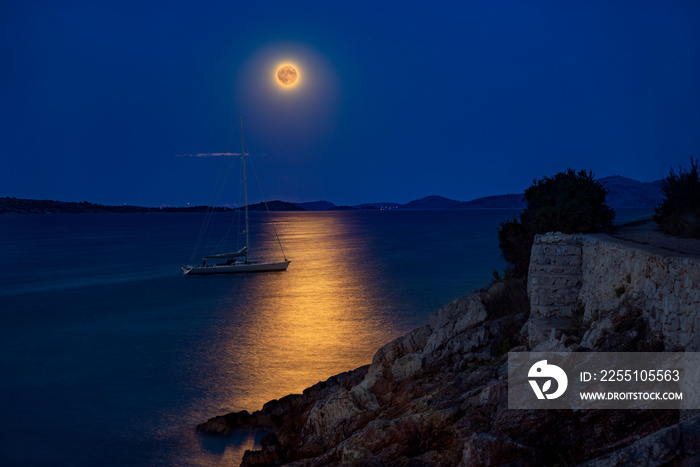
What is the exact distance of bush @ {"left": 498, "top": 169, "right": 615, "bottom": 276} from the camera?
15541mm

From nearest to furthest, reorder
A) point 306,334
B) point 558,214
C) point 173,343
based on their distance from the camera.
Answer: point 558,214
point 173,343
point 306,334

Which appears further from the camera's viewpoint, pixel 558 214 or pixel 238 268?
pixel 238 268

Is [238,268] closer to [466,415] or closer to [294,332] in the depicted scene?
[294,332]

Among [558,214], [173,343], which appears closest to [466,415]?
[558,214]

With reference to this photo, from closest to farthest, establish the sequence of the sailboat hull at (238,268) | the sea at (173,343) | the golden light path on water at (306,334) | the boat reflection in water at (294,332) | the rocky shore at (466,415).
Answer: the rocky shore at (466,415)
the sea at (173,343)
the boat reflection in water at (294,332)
the golden light path on water at (306,334)
the sailboat hull at (238,268)

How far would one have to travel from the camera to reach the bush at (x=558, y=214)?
15541mm

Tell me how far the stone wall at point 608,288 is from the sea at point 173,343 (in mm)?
8151

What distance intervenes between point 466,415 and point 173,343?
58.8 feet

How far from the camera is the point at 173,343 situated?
75.9ft

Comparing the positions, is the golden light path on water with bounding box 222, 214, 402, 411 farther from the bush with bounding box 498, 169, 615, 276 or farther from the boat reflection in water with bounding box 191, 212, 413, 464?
the bush with bounding box 498, 169, 615, 276

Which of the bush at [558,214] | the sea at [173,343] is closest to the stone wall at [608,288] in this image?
the bush at [558,214]

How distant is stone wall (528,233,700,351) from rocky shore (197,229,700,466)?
0.16 metres

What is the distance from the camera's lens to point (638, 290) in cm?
789

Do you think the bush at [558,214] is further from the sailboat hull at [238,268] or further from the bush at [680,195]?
the sailboat hull at [238,268]
